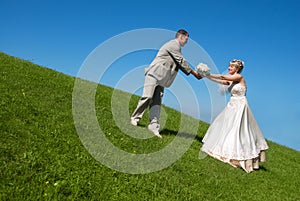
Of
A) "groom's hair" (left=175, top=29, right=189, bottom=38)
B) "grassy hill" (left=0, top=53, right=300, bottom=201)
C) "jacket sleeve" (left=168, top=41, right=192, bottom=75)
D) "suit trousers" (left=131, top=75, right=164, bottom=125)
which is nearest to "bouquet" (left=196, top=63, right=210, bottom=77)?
"jacket sleeve" (left=168, top=41, right=192, bottom=75)

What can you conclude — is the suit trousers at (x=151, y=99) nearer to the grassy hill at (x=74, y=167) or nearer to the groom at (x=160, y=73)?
the groom at (x=160, y=73)

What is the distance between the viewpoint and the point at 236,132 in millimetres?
13836

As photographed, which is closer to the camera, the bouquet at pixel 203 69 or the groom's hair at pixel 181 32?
the groom's hair at pixel 181 32

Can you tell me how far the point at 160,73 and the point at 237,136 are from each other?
12.5 ft

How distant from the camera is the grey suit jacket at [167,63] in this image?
1321 cm

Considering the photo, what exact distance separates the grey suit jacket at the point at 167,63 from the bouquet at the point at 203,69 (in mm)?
742

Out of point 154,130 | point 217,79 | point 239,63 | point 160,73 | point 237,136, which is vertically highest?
point 239,63

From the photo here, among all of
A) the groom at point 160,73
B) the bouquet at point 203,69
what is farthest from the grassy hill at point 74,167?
the bouquet at point 203,69

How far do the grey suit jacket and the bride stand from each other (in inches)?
69.9

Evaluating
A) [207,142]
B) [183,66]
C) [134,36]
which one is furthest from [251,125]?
[134,36]

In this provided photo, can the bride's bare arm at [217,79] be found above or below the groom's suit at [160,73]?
above

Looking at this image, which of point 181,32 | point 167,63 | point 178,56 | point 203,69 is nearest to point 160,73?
point 167,63

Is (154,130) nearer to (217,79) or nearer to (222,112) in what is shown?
(222,112)

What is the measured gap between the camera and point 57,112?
40.5 ft
